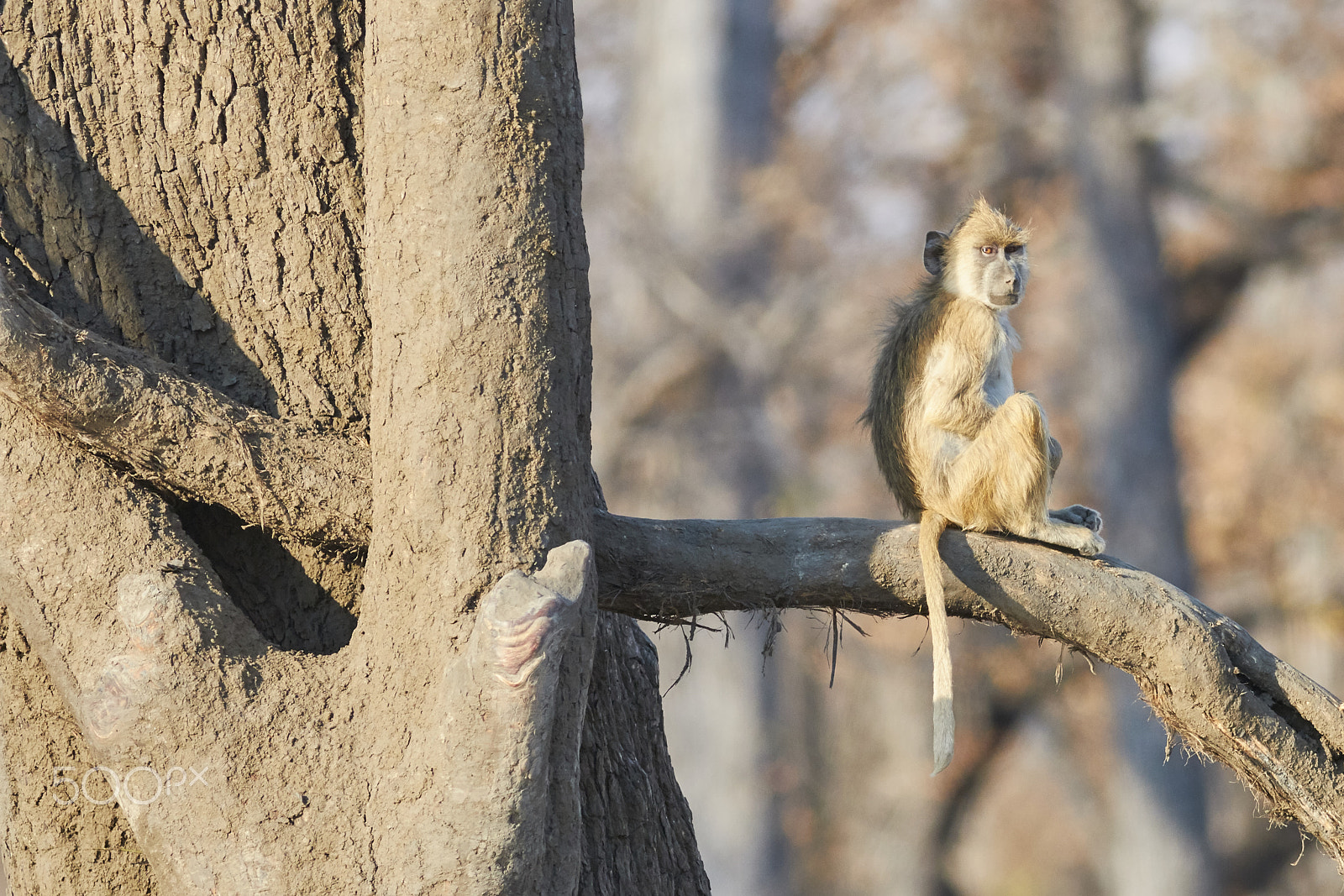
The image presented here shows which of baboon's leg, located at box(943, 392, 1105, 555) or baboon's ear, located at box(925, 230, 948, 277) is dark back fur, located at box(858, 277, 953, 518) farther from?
baboon's leg, located at box(943, 392, 1105, 555)

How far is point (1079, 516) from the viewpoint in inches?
180

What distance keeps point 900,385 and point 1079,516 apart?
2.43 feet

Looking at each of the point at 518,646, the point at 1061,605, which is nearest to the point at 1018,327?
the point at 1061,605

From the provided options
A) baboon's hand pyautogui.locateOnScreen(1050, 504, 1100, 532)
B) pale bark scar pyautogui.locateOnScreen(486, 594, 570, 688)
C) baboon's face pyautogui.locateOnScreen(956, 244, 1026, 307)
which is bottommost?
pale bark scar pyautogui.locateOnScreen(486, 594, 570, 688)

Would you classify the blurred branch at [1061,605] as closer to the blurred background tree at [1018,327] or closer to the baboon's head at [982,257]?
the baboon's head at [982,257]

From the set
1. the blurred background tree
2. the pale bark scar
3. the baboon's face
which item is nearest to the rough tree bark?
the pale bark scar

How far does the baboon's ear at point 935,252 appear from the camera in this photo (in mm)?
5061

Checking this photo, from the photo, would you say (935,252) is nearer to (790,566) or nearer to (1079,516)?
(1079,516)

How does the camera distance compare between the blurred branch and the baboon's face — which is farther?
the baboon's face

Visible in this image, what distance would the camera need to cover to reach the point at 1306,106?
1388 cm

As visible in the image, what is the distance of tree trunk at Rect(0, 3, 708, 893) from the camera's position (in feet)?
8.52

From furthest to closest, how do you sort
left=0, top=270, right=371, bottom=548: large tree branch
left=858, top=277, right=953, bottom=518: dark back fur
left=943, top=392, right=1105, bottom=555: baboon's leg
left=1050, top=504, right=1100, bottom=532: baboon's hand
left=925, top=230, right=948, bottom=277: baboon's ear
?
left=925, top=230, right=948, bottom=277: baboon's ear < left=858, top=277, right=953, bottom=518: dark back fur < left=1050, top=504, right=1100, bottom=532: baboon's hand < left=943, top=392, right=1105, bottom=555: baboon's leg < left=0, top=270, right=371, bottom=548: large tree branch

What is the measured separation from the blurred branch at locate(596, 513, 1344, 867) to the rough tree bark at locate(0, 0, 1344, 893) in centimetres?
1

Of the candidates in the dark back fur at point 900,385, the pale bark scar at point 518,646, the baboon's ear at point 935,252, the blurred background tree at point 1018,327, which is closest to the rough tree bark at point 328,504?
the pale bark scar at point 518,646
